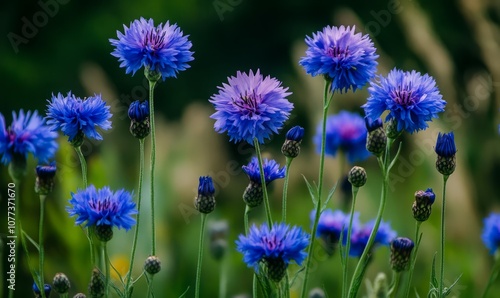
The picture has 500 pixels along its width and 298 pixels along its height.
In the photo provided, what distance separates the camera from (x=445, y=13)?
7754 millimetres

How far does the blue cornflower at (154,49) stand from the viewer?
136cm

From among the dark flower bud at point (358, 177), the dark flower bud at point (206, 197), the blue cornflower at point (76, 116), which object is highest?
the blue cornflower at point (76, 116)

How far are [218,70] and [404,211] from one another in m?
4.61

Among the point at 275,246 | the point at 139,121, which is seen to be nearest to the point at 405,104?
the point at 275,246

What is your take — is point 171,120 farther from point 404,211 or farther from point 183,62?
point 183,62

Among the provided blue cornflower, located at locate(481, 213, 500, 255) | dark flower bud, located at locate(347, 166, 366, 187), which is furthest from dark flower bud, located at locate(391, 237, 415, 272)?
blue cornflower, located at locate(481, 213, 500, 255)

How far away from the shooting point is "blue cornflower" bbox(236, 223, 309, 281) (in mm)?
1222

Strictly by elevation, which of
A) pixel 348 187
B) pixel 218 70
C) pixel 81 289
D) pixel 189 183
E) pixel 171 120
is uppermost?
pixel 218 70

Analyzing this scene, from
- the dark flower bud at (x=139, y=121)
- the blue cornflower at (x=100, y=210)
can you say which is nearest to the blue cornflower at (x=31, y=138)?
the blue cornflower at (x=100, y=210)

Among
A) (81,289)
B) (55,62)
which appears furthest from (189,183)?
(55,62)

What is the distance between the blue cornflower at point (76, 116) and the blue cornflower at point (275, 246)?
309 millimetres

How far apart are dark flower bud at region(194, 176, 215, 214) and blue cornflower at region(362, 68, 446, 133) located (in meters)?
0.30

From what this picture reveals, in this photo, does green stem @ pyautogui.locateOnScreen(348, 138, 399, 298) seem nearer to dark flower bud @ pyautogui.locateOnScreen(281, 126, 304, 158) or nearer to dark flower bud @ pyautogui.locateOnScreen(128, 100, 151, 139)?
dark flower bud @ pyautogui.locateOnScreen(281, 126, 304, 158)

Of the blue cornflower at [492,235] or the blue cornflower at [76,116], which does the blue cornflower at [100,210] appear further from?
the blue cornflower at [492,235]
